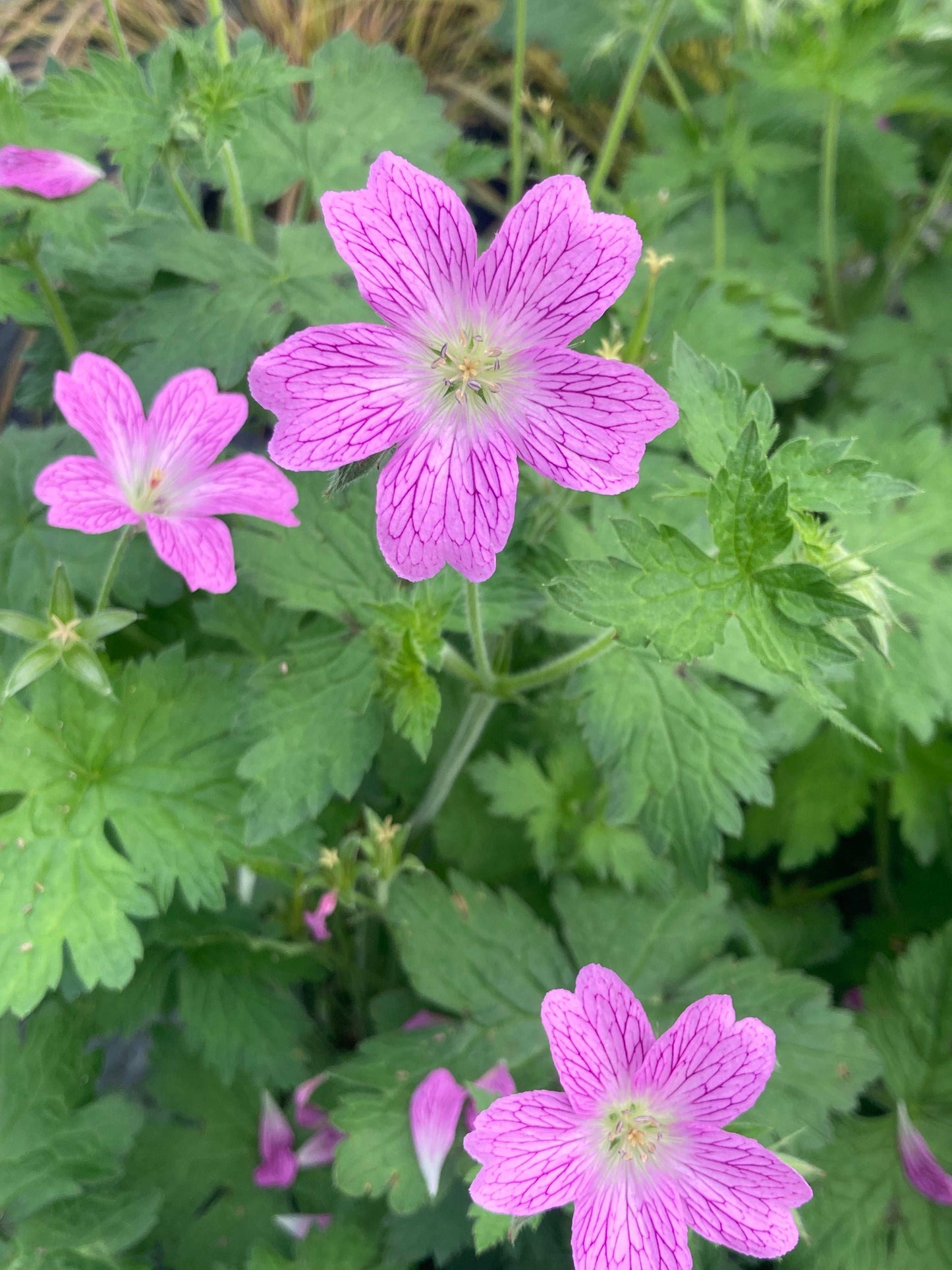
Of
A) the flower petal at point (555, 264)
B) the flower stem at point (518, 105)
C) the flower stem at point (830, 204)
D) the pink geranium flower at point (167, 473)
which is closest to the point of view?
the flower petal at point (555, 264)

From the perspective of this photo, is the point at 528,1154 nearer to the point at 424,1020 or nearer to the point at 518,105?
the point at 424,1020

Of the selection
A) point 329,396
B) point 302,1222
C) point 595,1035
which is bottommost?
point 302,1222

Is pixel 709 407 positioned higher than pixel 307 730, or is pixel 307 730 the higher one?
pixel 709 407

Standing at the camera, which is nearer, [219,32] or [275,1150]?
[219,32]

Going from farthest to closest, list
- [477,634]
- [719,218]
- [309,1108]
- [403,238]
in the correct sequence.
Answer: [719,218] → [309,1108] → [477,634] → [403,238]

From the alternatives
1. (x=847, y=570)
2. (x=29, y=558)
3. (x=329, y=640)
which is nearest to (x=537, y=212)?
(x=847, y=570)

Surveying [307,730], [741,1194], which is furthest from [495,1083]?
[307,730]

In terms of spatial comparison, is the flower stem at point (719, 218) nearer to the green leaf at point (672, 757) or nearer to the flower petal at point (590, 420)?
the green leaf at point (672, 757)

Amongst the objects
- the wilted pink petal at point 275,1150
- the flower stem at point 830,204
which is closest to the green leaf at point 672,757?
the wilted pink petal at point 275,1150
